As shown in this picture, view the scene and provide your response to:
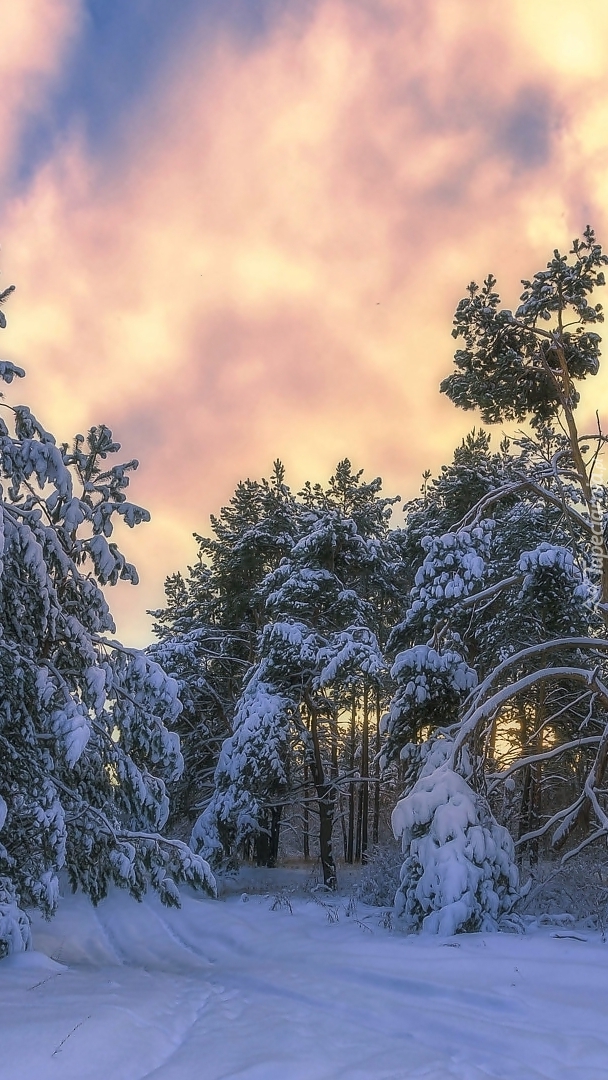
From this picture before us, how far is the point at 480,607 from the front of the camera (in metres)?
13.8

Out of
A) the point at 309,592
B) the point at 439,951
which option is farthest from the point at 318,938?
the point at 309,592

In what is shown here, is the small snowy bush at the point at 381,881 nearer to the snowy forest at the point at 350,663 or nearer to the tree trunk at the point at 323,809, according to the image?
the snowy forest at the point at 350,663

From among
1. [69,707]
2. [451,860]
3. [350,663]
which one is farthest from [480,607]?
[69,707]

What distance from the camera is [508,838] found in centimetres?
868

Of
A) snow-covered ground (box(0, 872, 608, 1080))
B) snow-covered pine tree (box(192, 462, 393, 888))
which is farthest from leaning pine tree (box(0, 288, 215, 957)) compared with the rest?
snow-covered pine tree (box(192, 462, 393, 888))

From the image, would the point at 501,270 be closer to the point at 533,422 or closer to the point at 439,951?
the point at 533,422

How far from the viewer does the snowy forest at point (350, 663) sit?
24.8ft

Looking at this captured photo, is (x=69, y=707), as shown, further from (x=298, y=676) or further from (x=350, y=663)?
(x=298, y=676)

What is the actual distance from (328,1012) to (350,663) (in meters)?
9.73

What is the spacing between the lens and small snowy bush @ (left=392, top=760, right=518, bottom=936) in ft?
25.7

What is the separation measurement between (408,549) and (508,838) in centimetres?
1371

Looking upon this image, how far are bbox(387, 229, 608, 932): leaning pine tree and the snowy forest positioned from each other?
4 cm

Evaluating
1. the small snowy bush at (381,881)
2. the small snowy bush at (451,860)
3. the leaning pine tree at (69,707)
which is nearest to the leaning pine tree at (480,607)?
the small snowy bush at (451,860)

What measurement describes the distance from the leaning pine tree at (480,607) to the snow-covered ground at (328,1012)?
937 millimetres
